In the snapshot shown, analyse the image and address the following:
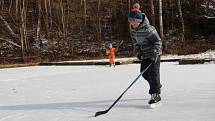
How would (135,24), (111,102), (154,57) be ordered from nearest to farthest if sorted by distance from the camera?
1. (135,24)
2. (154,57)
3. (111,102)

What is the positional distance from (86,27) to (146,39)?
103 ft

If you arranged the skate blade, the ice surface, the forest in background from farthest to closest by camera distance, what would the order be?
the forest in background, the skate blade, the ice surface

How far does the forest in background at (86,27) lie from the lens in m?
32.6

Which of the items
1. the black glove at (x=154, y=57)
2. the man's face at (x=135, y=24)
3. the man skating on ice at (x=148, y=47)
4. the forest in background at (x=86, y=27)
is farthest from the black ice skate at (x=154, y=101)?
the forest in background at (x=86, y=27)

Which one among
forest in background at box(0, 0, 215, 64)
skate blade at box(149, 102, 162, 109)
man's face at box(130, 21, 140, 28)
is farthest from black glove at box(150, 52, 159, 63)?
forest in background at box(0, 0, 215, 64)

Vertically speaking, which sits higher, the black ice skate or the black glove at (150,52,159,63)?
the black glove at (150,52,159,63)

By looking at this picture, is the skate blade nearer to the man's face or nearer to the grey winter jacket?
the grey winter jacket

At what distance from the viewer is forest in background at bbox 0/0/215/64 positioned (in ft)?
107

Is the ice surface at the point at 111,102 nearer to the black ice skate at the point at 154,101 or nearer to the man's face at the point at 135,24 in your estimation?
the black ice skate at the point at 154,101

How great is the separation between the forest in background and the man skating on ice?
73.7 ft

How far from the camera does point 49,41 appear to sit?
119ft

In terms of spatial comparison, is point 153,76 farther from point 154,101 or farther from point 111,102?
point 111,102

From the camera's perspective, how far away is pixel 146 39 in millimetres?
6742

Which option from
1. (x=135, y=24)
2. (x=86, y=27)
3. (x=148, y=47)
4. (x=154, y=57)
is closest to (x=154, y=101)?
(x=154, y=57)
